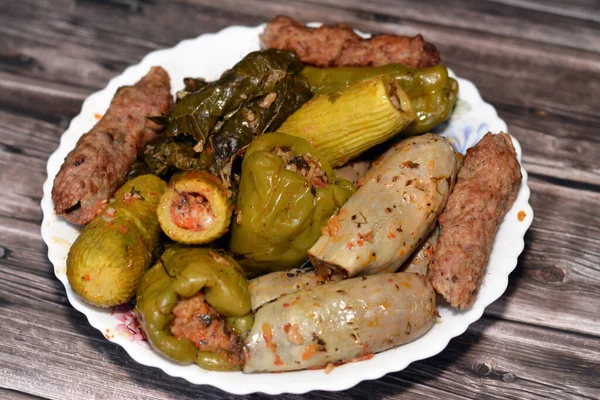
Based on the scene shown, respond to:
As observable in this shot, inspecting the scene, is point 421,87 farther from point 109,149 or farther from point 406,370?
point 109,149

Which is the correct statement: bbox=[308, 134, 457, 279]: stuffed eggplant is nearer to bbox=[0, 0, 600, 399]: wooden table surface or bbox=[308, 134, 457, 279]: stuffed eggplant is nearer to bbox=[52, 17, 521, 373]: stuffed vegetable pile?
bbox=[52, 17, 521, 373]: stuffed vegetable pile

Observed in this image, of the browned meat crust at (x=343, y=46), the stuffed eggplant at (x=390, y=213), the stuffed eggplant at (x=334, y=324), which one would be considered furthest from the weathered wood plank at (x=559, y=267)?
the browned meat crust at (x=343, y=46)

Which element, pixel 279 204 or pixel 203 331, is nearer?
pixel 203 331

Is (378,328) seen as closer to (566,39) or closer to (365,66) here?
(365,66)

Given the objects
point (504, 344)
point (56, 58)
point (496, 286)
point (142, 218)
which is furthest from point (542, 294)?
point (56, 58)

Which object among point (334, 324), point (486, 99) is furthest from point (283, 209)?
point (486, 99)

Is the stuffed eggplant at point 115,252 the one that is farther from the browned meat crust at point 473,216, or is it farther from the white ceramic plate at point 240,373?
the browned meat crust at point 473,216
